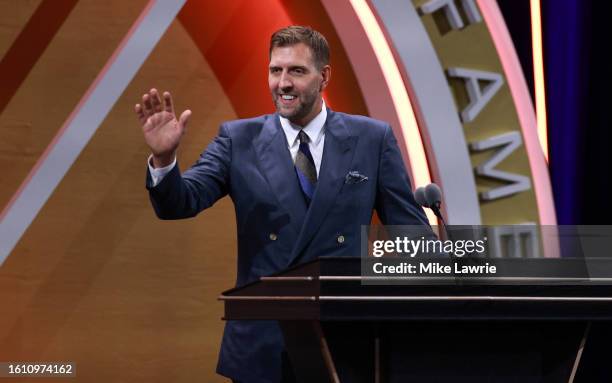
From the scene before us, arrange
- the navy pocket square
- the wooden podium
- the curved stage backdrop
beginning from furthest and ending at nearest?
the curved stage backdrop
the navy pocket square
the wooden podium

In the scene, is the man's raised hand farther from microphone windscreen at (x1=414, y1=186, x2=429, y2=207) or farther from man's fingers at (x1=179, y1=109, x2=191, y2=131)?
microphone windscreen at (x1=414, y1=186, x2=429, y2=207)

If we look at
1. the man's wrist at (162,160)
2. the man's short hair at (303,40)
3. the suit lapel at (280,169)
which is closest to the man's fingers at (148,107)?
the man's wrist at (162,160)

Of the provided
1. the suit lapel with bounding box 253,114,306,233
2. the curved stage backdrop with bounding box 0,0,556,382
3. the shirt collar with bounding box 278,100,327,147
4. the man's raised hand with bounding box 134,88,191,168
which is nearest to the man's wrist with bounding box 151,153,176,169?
the man's raised hand with bounding box 134,88,191,168

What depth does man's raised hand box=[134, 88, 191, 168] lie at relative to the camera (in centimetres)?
235

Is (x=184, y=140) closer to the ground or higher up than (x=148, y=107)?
higher up

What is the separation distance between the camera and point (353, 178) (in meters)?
2.61

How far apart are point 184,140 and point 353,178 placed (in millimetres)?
1676

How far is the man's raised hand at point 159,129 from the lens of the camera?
235 centimetres

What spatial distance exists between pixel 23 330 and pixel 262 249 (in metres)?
1.81

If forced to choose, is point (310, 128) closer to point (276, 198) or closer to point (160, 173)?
point (276, 198)

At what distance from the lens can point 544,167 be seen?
430cm

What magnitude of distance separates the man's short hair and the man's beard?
107 millimetres

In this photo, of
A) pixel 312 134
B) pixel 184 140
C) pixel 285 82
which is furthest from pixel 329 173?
pixel 184 140

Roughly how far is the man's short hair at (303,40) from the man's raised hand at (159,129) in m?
0.46
